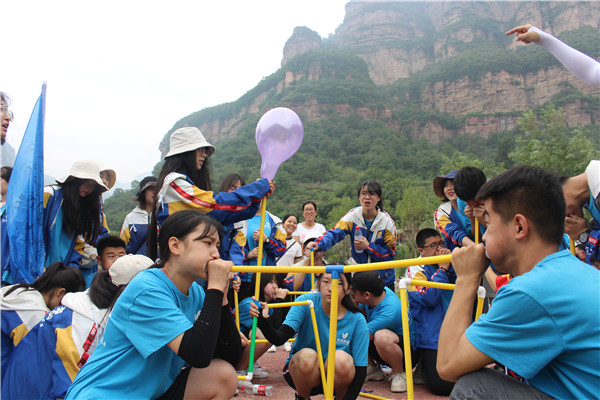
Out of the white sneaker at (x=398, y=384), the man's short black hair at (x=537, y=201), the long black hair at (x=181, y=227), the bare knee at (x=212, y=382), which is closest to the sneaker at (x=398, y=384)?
the white sneaker at (x=398, y=384)

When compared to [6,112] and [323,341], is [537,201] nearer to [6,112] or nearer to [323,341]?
[323,341]

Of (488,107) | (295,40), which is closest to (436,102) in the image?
(488,107)

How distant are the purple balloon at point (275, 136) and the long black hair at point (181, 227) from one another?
1.80m

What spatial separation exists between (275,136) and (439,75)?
109747mm

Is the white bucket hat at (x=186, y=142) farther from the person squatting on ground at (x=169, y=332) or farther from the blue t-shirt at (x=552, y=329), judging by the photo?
the blue t-shirt at (x=552, y=329)

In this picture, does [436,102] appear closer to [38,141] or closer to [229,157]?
[229,157]

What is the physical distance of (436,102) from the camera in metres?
104

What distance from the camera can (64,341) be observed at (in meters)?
2.59

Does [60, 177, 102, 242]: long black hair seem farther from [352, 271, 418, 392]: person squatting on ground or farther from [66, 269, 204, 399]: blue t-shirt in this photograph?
[352, 271, 418, 392]: person squatting on ground

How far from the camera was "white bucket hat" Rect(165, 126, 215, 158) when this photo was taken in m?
3.35

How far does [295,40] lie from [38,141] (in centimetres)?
14155

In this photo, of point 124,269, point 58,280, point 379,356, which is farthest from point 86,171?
point 379,356

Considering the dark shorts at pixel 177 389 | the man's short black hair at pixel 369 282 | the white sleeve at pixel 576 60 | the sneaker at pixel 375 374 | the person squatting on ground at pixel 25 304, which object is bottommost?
the sneaker at pixel 375 374

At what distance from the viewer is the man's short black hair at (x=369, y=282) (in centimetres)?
402
